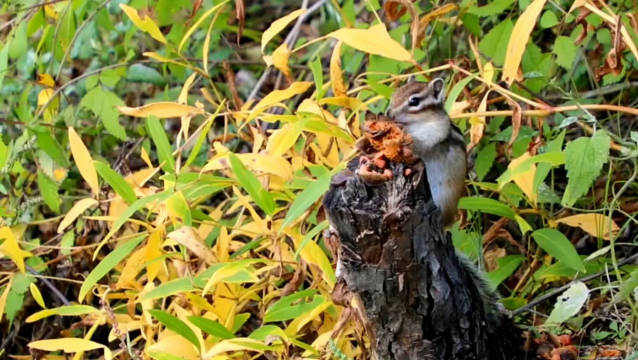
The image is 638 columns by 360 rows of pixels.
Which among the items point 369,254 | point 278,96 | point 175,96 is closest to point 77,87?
point 175,96

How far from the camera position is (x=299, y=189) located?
9.32ft

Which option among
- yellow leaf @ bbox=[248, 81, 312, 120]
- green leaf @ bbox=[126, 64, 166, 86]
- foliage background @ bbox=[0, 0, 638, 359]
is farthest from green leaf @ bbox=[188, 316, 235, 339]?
green leaf @ bbox=[126, 64, 166, 86]

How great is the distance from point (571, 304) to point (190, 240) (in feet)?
3.04

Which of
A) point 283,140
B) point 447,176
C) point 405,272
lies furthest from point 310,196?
point 447,176

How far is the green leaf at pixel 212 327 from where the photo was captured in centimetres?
249

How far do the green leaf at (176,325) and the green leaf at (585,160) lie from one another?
930mm

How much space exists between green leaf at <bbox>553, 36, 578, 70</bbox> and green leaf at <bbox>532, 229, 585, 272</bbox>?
1.67 feet

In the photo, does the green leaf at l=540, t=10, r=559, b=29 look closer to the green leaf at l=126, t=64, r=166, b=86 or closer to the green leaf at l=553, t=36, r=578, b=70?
the green leaf at l=553, t=36, r=578, b=70

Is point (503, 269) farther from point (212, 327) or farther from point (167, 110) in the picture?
point (167, 110)

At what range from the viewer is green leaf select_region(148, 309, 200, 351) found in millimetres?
2410

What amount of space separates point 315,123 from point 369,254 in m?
0.54

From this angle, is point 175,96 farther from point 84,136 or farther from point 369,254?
point 369,254

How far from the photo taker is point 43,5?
3336 mm

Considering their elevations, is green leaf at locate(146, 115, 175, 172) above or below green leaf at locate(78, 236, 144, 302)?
above
